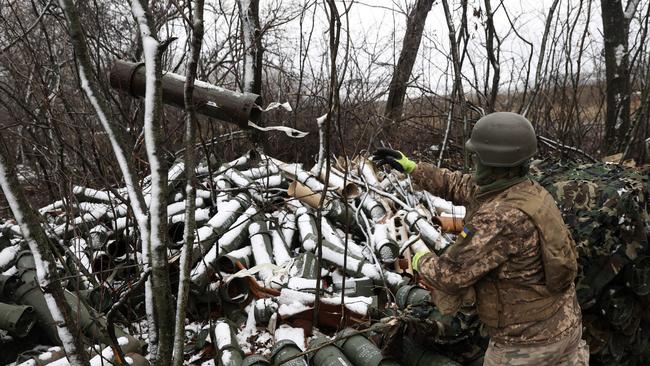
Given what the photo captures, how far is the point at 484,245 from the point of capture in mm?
1954

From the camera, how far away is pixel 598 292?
270 centimetres

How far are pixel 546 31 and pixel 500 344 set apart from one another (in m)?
4.69

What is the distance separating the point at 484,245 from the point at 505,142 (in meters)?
0.48

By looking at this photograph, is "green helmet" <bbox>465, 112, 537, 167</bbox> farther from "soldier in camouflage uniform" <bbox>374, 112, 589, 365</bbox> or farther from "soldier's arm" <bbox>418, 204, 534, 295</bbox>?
"soldier's arm" <bbox>418, 204, 534, 295</bbox>

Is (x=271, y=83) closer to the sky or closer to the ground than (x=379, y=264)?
closer to the sky

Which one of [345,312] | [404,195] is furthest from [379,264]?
[404,195]

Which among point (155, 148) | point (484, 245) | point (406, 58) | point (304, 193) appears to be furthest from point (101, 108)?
point (406, 58)

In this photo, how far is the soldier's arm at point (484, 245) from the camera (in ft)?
6.35

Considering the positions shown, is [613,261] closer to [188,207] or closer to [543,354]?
[543,354]

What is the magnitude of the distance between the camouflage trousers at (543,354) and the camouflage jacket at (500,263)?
0.13ft

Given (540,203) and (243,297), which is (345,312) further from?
(540,203)

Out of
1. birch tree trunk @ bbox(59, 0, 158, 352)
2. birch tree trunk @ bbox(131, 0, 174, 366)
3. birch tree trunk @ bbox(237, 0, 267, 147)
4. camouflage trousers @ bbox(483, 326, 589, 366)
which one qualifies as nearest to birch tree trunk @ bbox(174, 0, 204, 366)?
birch tree trunk @ bbox(131, 0, 174, 366)

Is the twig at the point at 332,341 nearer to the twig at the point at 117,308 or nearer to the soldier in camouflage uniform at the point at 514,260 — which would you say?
the soldier in camouflage uniform at the point at 514,260

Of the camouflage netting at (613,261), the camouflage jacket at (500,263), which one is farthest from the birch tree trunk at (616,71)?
the camouflage jacket at (500,263)
